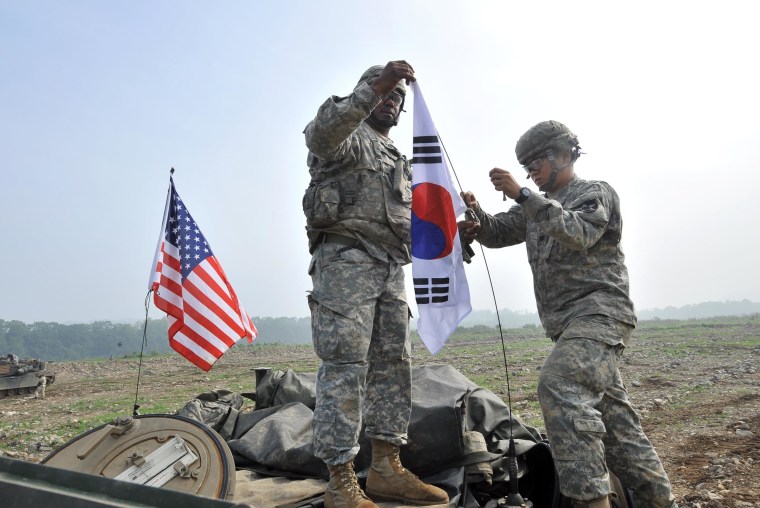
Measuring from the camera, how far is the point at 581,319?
3.48 meters

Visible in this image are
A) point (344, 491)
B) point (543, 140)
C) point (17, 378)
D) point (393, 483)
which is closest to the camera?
point (344, 491)

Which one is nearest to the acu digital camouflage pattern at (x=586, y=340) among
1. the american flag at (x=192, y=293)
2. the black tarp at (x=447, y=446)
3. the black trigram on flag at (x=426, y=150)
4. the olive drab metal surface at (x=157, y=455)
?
the black tarp at (x=447, y=446)

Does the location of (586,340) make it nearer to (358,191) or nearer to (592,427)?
(592,427)

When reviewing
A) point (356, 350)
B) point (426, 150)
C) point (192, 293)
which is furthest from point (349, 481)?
point (192, 293)

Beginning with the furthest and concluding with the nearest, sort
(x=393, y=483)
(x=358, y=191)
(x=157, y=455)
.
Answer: (x=358, y=191), (x=157, y=455), (x=393, y=483)

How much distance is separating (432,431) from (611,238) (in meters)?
1.59

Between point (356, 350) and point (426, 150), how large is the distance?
4.23 ft

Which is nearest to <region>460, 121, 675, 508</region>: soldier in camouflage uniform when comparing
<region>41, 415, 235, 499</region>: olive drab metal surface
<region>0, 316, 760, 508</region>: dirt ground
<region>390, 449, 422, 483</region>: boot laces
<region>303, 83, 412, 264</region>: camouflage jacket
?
<region>303, 83, 412, 264</region>: camouflage jacket

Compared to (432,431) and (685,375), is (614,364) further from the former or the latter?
(685,375)

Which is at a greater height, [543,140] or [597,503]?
[543,140]

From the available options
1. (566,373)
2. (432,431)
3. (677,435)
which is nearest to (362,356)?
(432,431)

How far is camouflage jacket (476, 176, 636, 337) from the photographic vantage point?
11.0ft

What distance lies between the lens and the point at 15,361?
53.2 ft

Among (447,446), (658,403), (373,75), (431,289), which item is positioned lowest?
(658,403)
